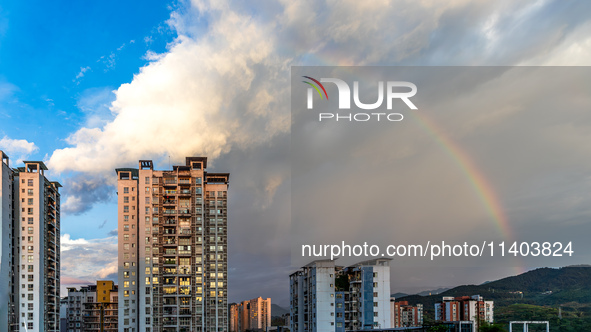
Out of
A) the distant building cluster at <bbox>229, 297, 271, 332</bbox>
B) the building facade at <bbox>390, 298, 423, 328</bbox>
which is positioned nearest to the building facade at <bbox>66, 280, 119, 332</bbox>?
the distant building cluster at <bbox>229, 297, 271, 332</bbox>

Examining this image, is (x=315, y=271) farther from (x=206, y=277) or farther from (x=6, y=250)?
(x=6, y=250)

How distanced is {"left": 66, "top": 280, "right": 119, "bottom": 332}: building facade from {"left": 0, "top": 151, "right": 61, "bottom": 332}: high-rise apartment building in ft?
60.8

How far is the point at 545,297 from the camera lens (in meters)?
81.8

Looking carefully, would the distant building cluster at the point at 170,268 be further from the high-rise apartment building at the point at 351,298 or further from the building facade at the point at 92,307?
the building facade at the point at 92,307

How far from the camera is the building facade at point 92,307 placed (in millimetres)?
77250

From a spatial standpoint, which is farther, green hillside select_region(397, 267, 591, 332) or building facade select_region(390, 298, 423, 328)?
building facade select_region(390, 298, 423, 328)

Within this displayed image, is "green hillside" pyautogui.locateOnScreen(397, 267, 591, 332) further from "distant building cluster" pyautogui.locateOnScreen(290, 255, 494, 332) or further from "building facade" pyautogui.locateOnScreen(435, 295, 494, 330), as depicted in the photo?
"distant building cluster" pyautogui.locateOnScreen(290, 255, 494, 332)

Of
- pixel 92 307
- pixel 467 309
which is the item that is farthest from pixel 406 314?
pixel 92 307

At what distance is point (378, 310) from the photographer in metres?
46.5

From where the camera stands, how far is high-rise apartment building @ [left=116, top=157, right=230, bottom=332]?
4994 cm

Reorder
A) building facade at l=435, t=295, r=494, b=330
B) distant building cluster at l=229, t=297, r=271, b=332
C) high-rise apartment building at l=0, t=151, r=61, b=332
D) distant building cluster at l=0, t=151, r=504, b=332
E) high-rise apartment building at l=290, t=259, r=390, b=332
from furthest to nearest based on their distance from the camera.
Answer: distant building cluster at l=229, t=297, r=271, b=332
building facade at l=435, t=295, r=494, b=330
high-rise apartment building at l=0, t=151, r=61, b=332
distant building cluster at l=0, t=151, r=504, b=332
high-rise apartment building at l=290, t=259, r=390, b=332

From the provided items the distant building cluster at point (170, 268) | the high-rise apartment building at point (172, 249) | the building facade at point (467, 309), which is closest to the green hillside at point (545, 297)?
the building facade at point (467, 309)

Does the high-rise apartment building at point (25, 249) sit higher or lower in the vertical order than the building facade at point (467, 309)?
higher

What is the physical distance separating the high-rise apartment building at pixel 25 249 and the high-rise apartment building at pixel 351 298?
2863cm
